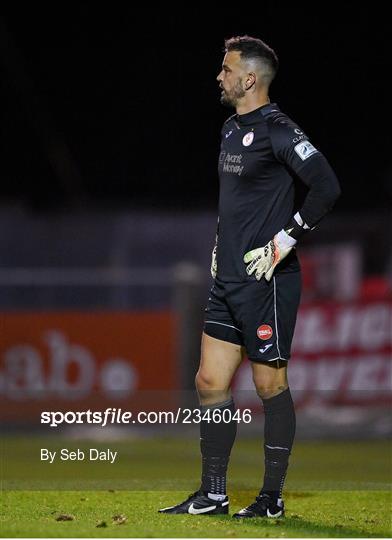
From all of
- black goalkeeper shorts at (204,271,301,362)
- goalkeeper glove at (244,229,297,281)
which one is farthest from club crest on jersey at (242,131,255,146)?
black goalkeeper shorts at (204,271,301,362)

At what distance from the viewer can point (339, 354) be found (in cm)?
1277

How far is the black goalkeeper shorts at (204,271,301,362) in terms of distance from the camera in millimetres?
5797

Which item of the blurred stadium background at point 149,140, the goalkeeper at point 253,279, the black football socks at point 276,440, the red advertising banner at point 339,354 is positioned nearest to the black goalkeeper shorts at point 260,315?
the goalkeeper at point 253,279

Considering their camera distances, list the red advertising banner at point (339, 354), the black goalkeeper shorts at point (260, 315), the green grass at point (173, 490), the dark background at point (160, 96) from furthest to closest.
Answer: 1. the dark background at point (160, 96)
2. the red advertising banner at point (339, 354)
3. the black goalkeeper shorts at point (260, 315)
4. the green grass at point (173, 490)

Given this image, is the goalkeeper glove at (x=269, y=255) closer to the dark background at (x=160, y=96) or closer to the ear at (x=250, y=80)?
the ear at (x=250, y=80)

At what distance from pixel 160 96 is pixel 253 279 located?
19.9m

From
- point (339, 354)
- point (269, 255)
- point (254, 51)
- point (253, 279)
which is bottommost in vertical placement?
point (339, 354)

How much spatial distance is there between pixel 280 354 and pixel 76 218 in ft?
44.7

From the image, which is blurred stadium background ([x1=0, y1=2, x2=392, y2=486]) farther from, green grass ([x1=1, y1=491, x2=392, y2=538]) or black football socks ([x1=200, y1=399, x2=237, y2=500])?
black football socks ([x1=200, y1=399, x2=237, y2=500])

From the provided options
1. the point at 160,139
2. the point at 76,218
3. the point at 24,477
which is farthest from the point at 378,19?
the point at 24,477

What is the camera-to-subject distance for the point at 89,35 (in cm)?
2478

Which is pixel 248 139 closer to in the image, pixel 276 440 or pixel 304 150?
pixel 304 150

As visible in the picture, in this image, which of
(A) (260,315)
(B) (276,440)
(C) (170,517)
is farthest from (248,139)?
(C) (170,517)

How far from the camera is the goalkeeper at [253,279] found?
5.80 m
